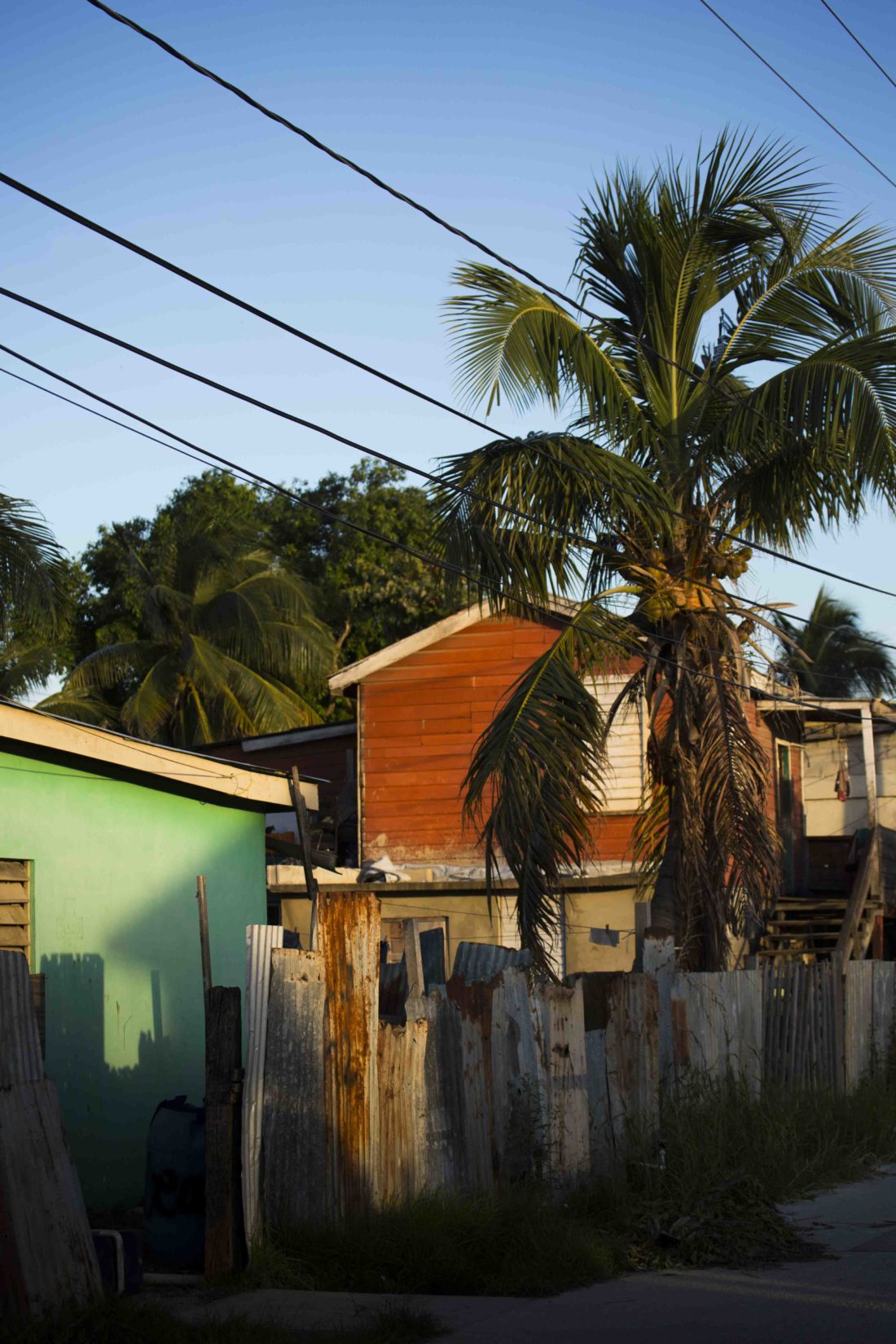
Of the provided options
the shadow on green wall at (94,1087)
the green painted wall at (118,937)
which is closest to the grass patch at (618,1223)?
the shadow on green wall at (94,1087)

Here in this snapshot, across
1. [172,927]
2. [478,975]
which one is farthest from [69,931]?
[478,975]

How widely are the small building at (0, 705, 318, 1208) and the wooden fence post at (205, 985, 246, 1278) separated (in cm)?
264

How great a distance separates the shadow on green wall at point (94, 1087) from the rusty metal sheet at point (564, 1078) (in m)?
3.06

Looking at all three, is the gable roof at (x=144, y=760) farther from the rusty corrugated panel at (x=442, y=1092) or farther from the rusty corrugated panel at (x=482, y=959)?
the rusty corrugated panel at (x=442, y=1092)

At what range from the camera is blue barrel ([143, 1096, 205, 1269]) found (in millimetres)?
7148

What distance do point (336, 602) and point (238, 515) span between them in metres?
5.54

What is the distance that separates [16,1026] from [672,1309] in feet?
10.4

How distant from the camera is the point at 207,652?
30359 millimetres

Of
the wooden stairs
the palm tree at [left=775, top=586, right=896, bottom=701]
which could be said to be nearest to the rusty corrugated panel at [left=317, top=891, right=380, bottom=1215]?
the wooden stairs

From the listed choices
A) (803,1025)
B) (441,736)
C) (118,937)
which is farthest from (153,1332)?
(441,736)

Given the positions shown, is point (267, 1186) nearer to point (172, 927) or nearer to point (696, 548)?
point (172, 927)

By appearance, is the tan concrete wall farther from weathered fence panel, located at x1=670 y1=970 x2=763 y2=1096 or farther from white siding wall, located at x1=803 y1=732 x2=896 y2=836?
white siding wall, located at x1=803 y1=732 x2=896 y2=836

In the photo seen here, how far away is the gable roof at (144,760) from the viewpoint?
9367mm

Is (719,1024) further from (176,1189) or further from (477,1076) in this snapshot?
(176,1189)
